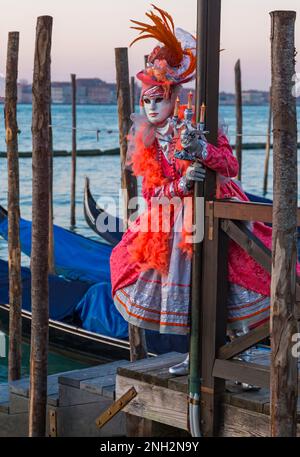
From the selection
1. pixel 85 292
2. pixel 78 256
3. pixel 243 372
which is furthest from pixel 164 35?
pixel 78 256

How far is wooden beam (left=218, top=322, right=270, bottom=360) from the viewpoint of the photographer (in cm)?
349

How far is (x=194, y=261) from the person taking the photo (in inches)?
144

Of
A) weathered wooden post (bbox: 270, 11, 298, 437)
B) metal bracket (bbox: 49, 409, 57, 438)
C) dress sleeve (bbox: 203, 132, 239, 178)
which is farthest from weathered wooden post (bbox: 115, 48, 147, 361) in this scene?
weathered wooden post (bbox: 270, 11, 298, 437)

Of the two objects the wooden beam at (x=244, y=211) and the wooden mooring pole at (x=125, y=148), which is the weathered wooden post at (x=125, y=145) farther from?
the wooden beam at (x=244, y=211)

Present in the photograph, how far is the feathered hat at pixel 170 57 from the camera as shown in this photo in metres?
3.77

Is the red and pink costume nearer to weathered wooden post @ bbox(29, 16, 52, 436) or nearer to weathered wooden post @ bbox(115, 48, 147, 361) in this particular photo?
weathered wooden post @ bbox(29, 16, 52, 436)

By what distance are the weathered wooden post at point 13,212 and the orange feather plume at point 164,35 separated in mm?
2816

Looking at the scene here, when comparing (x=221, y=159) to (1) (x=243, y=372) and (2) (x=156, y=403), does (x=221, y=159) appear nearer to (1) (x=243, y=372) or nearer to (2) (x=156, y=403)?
(1) (x=243, y=372)

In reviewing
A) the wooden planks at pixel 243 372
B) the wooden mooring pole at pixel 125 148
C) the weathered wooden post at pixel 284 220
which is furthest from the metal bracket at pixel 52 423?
the weathered wooden post at pixel 284 220

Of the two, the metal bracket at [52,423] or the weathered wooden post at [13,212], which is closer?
the metal bracket at [52,423]

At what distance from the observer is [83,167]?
33312 mm

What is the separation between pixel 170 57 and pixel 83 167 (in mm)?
29635
